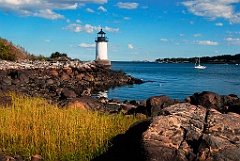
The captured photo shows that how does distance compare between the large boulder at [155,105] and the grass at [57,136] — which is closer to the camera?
the grass at [57,136]

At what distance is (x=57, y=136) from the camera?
771cm

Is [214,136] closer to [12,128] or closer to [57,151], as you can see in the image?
[57,151]

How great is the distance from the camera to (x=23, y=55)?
48.9 meters

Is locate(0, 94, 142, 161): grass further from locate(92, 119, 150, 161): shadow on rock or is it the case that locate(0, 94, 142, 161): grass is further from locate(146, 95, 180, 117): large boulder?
locate(146, 95, 180, 117): large boulder

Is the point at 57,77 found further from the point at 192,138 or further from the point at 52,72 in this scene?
the point at 192,138

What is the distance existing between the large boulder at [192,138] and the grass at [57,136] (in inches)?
82.6

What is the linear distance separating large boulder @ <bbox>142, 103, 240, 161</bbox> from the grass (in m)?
2.10

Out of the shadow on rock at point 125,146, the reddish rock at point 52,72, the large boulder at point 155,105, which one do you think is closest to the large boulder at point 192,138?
the shadow on rock at point 125,146

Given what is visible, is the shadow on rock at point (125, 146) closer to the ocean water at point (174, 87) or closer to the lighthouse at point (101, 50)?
the ocean water at point (174, 87)

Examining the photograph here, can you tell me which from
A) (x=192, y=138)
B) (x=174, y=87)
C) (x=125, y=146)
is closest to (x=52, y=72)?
(x=174, y=87)

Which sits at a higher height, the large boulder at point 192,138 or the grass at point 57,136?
the large boulder at point 192,138

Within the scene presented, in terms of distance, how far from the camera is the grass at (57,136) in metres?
7.38

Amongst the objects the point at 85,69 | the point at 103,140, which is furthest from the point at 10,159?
the point at 85,69

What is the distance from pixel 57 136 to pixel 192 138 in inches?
142
